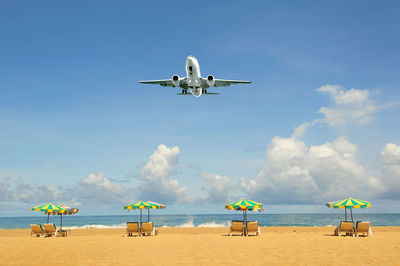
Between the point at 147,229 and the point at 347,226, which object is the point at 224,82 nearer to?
the point at 147,229

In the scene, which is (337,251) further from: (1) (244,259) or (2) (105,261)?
(2) (105,261)

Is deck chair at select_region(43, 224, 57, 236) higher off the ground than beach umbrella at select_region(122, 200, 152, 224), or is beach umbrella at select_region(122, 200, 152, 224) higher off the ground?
beach umbrella at select_region(122, 200, 152, 224)

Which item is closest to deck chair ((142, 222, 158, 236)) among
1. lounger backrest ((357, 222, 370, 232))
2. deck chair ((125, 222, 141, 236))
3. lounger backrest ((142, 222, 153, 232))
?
lounger backrest ((142, 222, 153, 232))

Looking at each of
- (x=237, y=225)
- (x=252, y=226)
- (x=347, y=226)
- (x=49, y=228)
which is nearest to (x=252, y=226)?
(x=252, y=226)

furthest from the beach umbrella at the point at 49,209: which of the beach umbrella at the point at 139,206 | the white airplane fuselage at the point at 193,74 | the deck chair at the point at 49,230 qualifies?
the white airplane fuselage at the point at 193,74

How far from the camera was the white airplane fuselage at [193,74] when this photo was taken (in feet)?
86.9

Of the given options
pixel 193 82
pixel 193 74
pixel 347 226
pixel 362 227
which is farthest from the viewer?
pixel 193 82

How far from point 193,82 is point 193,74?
963 mm

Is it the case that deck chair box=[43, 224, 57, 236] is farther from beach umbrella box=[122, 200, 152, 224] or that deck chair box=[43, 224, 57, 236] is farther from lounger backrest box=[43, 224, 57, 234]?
beach umbrella box=[122, 200, 152, 224]

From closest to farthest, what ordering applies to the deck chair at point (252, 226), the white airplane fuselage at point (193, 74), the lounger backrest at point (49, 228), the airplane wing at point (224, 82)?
the deck chair at point (252, 226), the lounger backrest at point (49, 228), the white airplane fuselage at point (193, 74), the airplane wing at point (224, 82)

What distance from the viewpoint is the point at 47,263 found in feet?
33.4

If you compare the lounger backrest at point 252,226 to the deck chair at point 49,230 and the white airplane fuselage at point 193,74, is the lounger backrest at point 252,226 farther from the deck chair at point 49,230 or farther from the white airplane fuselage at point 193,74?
the white airplane fuselage at point 193,74

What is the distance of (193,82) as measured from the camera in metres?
28.0

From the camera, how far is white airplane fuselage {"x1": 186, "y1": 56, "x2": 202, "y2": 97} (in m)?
26.5
